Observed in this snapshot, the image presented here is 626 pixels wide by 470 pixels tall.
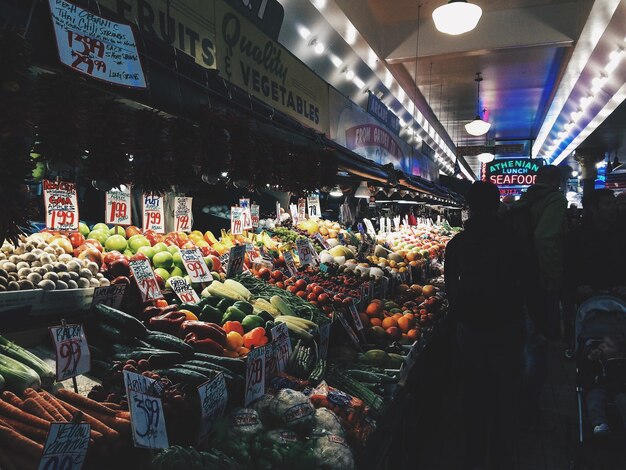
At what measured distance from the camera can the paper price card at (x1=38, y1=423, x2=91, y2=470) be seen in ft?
4.71

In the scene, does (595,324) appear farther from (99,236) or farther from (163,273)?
(99,236)

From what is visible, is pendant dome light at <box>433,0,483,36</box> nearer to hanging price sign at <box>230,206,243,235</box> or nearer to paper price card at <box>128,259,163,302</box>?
hanging price sign at <box>230,206,243,235</box>

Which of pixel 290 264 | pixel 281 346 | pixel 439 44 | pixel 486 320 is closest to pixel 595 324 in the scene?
pixel 486 320

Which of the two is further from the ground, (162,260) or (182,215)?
(182,215)

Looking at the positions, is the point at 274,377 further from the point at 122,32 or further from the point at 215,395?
the point at 122,32

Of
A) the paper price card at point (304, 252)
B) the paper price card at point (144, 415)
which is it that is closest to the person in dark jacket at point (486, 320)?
the paper price card at point (304, 252)

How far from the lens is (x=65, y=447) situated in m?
1.49

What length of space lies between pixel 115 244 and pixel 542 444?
443 centimetres

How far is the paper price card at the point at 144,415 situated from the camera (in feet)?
5.97

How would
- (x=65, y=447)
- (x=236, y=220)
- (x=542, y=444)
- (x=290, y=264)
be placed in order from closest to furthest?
1. (x=65, y=447)
2. (x=542, y=444)
3. (x=290, y=264)
4. (x=236, y=220)

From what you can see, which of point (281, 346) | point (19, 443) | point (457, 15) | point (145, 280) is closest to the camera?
point (19, 443)

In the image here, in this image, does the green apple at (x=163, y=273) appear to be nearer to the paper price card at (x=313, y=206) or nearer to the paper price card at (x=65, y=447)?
the paper price card at (x=65, y=447)

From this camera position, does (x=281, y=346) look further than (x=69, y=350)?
Yes

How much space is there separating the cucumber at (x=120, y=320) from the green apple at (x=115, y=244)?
1.57m
